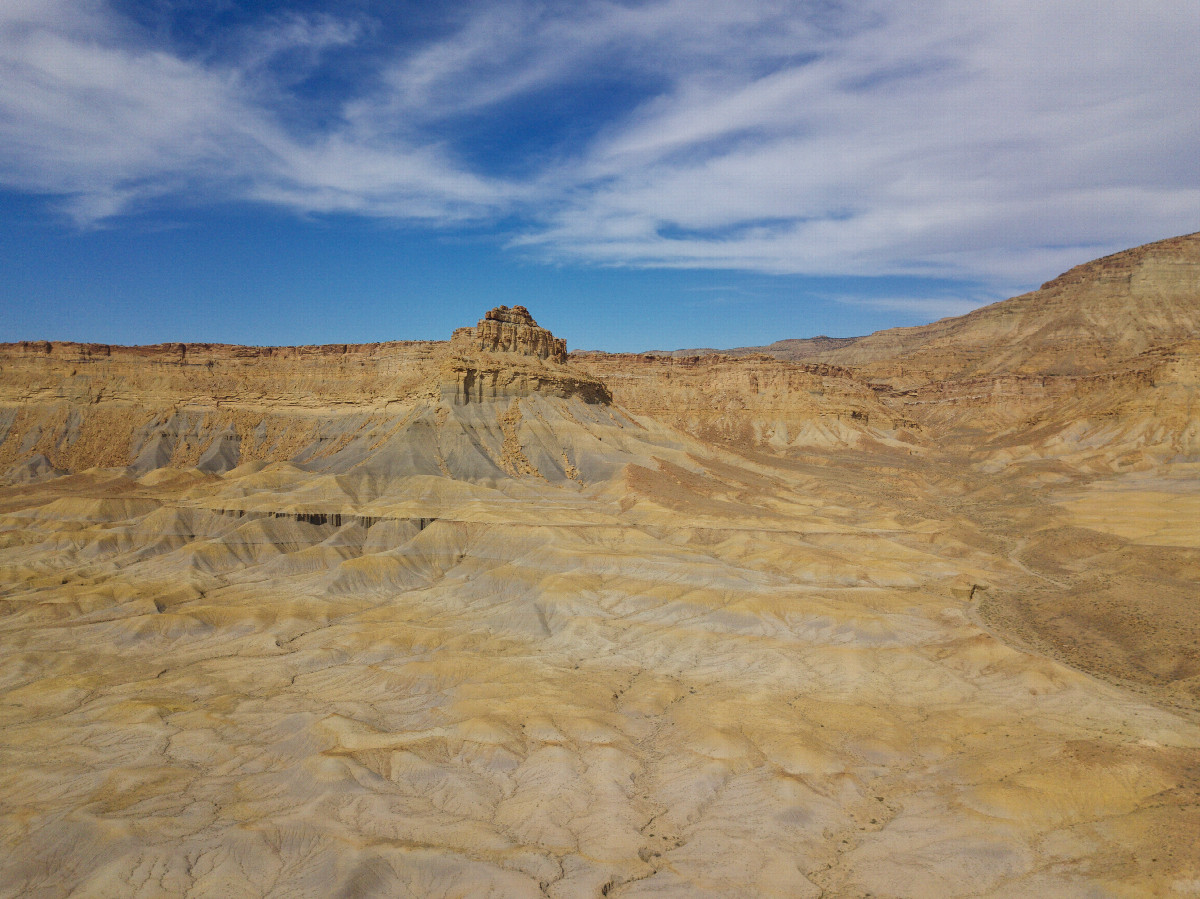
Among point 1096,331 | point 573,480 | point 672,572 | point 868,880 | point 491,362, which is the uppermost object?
point 1096,331

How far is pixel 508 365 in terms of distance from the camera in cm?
10206

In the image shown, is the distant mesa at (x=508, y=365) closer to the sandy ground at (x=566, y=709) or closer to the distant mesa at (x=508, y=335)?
the distant mesa at (x=508, y=335)

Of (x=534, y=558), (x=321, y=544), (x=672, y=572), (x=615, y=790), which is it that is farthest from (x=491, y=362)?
(x=615, y=790)

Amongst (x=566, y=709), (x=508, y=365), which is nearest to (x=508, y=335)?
(x=508, y=365)

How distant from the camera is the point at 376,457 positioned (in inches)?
3467

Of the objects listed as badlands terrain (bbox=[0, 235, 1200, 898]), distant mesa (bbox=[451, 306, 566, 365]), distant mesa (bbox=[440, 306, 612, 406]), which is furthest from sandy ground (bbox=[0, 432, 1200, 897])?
distant mesa (bbox=[451, 306, 566, 365])

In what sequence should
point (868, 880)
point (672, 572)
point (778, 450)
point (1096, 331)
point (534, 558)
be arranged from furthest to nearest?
point (1096, 331), point (778, 450), point (534, 558), point (672, 572), point (868, 880)

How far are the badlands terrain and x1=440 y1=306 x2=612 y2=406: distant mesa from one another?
0.67 m

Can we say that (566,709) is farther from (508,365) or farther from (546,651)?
(508,365)

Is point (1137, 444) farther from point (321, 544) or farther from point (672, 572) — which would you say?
point (321, 544)

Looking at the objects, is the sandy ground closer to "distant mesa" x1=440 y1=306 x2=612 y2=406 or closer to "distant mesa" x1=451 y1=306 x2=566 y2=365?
"distant mesa" x1=440 y1=306 x2=612 y2=406

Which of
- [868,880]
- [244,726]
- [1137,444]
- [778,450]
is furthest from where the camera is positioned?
[778,450]

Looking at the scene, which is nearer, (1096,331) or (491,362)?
(491,362)

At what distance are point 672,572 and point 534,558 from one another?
42.4 feet
